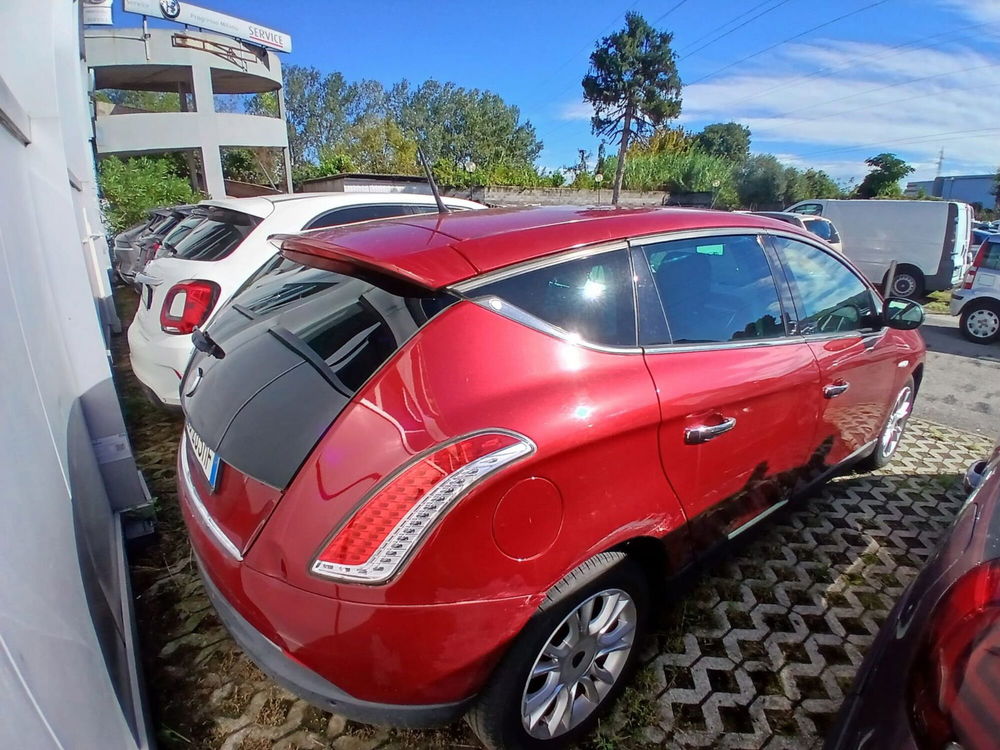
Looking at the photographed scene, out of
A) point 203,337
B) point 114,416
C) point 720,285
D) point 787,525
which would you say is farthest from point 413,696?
point 787,525

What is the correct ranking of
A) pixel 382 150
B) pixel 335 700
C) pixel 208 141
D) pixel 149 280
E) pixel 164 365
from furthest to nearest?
pixel 382 150, pixel 208 141, pixel 149 280, pixel 164 365, pixel 335 700

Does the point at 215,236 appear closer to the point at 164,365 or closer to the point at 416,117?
the point at 164,365

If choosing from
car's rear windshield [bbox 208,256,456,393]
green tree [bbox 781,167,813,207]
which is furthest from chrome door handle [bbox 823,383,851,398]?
green tree [bbox 781,167,813,207]

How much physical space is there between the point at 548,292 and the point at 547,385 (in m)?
0.32

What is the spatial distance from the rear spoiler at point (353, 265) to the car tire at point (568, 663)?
941mm

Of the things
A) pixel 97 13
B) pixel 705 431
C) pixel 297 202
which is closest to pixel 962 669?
pixel 705 431

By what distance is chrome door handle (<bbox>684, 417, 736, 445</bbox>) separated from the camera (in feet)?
5.78

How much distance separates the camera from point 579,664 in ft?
5.72

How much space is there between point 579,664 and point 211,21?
79.9ft

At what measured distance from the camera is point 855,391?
270cm

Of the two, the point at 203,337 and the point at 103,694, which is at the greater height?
the point at 203,337

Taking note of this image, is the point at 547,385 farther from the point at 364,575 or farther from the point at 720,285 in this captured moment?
the point at 720,285

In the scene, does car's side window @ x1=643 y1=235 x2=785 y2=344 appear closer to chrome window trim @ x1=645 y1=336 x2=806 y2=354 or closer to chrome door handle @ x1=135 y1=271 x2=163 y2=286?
chrome window trim @ x1=645 y1=336 x2=806 y2=354

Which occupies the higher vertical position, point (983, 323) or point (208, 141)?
point (208, 141)
